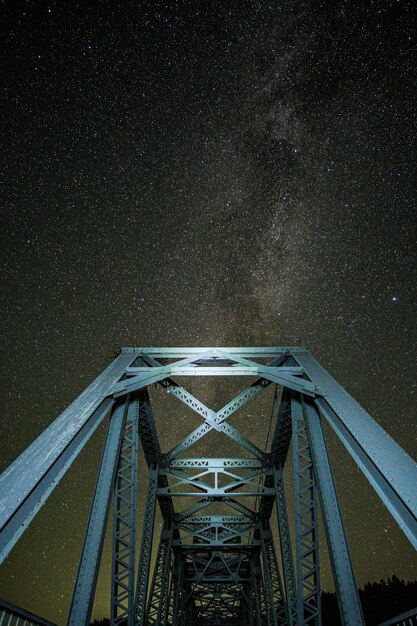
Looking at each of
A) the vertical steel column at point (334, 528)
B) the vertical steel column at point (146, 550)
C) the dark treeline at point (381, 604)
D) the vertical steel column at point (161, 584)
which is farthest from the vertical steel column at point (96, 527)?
the dark treeline at point (381, 604)

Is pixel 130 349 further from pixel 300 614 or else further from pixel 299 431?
pixel 300 614

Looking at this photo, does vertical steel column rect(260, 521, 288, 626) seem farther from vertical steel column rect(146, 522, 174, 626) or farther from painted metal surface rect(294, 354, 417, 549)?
painted metal surface rect(294, 354, 417, 549)

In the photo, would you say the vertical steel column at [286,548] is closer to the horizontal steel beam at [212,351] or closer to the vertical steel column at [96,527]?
the vertical steel column at [96,527]

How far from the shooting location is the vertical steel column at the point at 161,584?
12.1m

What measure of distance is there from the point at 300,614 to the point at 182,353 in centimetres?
519

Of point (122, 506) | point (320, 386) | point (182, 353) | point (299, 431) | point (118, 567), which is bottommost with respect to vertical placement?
point (118, 567)

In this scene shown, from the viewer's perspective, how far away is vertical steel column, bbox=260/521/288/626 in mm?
12757

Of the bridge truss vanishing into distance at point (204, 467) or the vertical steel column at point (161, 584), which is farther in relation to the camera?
the vertical steel column at point (161, 584)

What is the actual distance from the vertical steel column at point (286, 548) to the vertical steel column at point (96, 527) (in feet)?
18.5

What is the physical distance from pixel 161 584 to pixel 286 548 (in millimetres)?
4839

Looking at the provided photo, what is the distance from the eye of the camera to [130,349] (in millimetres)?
8109

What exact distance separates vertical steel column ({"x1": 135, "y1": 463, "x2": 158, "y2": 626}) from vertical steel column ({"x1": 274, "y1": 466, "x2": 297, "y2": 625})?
3287 mm

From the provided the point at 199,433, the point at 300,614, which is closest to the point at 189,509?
the point at 199,433

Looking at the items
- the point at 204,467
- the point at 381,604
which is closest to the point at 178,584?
the point at 204,467
